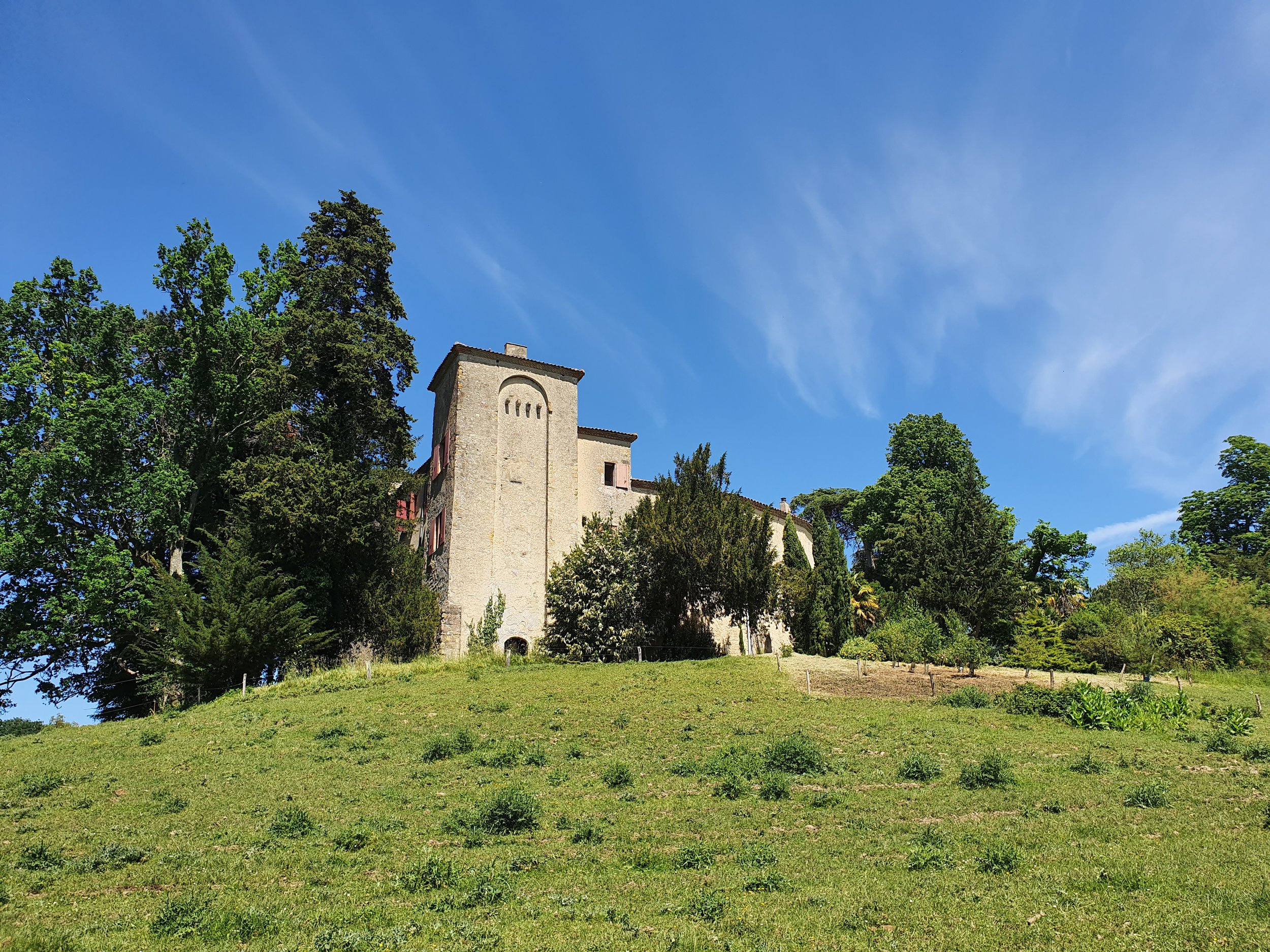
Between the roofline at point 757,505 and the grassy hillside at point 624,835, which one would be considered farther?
the roofline at point 757,505

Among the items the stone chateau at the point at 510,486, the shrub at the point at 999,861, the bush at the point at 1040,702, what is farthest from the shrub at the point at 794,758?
the stone chateau at the point at 510,486

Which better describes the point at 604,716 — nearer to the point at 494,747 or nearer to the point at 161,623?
the point at 494,747

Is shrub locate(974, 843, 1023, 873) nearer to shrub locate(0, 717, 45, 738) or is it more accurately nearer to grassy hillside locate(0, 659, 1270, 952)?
grassy hillside locate(0, 659, 1270, 952)

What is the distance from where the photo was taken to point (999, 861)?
974cm

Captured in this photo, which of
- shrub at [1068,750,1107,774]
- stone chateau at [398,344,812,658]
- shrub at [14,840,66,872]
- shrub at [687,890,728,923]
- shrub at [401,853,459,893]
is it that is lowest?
shrub at [687,890,728,923]

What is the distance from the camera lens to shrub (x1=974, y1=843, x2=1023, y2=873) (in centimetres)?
964

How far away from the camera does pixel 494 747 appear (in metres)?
18.2

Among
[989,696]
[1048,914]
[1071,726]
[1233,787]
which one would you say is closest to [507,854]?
[1048,914]

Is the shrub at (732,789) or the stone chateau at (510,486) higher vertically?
the stone chateau at (510,486)

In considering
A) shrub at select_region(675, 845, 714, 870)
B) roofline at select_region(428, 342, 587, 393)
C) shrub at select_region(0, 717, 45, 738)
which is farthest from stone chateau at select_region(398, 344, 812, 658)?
shrub at select_region(675, 845, 714, 870)

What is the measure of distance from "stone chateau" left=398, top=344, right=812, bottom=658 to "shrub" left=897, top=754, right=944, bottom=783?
2315 centimetres

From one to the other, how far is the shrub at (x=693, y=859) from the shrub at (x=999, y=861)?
335 cm

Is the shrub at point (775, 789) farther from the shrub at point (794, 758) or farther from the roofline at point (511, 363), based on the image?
the roofline at point (511, 363)

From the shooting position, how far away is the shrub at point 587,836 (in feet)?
38.3
